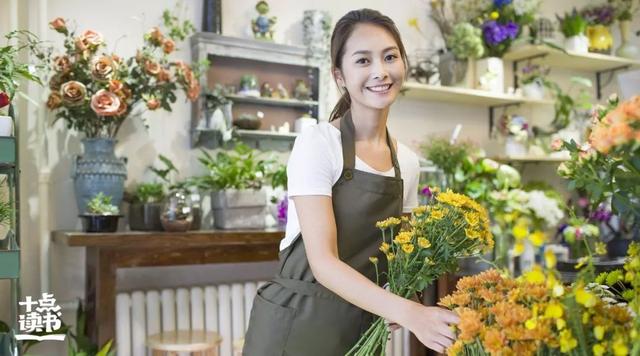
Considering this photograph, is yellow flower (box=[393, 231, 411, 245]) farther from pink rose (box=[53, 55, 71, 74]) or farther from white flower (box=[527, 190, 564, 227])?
white flower (box=[527, 190, 564, 227])

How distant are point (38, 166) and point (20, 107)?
0.80 feet

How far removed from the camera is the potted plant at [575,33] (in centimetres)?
381

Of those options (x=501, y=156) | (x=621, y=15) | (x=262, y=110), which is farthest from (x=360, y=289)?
(x=621, y=15)

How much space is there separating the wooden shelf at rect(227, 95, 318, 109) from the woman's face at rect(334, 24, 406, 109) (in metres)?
1.73

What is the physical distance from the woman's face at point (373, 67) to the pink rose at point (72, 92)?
143 centimetres

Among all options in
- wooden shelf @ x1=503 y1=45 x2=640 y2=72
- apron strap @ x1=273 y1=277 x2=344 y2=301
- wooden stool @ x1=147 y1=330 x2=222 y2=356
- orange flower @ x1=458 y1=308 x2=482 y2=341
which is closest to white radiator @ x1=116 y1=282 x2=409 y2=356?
wooden stool @ x1=147 y1=330 x2=222 y2=356

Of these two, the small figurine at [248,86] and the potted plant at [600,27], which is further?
the potted plant at [600,27]

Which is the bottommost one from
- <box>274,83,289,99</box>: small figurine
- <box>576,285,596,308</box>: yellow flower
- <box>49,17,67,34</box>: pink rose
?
<box>576,285,596,308</box>: yellow flower

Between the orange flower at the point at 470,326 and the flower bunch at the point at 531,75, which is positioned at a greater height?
the flower bunch at the point at 531,75

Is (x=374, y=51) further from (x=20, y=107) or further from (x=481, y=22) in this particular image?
(x=481, y=22)

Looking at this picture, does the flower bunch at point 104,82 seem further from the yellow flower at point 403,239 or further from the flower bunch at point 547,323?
the flower bunch at point 547,323

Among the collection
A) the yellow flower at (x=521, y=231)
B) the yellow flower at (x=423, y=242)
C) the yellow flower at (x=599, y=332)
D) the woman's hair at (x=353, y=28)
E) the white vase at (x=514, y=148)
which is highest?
the woman's hair at (x=353, y=28)

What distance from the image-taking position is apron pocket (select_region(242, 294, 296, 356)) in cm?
129

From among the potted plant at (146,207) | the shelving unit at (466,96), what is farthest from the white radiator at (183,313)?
the shelving unit at (466,96)
